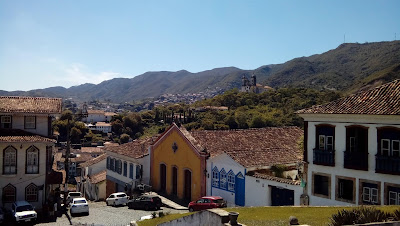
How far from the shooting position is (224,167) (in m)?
27.3

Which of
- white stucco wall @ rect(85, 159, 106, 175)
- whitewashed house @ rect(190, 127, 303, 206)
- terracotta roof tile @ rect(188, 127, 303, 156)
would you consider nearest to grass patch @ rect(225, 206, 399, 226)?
whitewashed house @ rect(190, 127, 303, 206)

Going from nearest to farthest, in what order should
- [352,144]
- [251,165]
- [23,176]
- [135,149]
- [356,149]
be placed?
[356,149]
[352,144]
[251,165]
[23,176]
[135,149]

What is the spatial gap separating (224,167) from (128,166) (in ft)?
45.0

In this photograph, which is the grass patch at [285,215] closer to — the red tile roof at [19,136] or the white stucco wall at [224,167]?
the white stucco wall at [224,167]

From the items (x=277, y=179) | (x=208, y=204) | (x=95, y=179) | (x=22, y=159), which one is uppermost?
(x=22, y=159)

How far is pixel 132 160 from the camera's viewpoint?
122 ft

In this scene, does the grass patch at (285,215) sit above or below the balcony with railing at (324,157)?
below

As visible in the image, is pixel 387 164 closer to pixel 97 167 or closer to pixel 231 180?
pixel 231 180

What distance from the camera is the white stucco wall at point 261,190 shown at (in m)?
22.8

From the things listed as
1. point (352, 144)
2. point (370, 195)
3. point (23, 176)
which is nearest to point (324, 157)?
point (352, 144)

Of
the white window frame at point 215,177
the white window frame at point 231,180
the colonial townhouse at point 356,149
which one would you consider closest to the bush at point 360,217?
the colonial townhouse at point 356,149

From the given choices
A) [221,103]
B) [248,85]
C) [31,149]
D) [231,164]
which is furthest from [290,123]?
[248,85]

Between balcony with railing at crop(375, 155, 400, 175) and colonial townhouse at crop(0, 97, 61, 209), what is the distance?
71.5 feet

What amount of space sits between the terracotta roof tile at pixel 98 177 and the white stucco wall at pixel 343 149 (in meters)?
26.7
